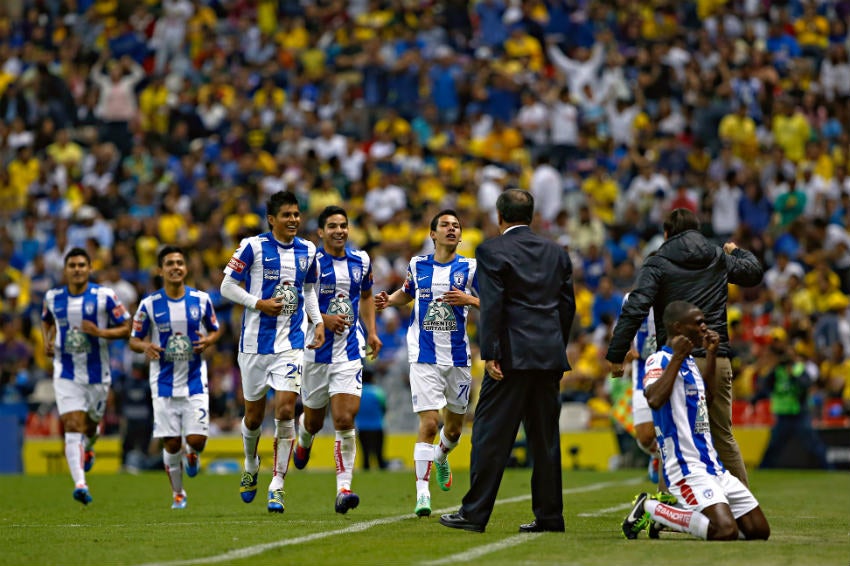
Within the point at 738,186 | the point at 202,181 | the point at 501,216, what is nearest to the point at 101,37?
the point at 202,181

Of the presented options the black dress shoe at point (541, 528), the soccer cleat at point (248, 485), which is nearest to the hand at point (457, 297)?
the soccer cleat at point (248, 485)

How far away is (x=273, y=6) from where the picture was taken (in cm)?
3541

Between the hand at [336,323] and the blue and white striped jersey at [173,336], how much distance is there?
A: 2387 mm

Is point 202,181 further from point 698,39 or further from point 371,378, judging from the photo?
point 698,39

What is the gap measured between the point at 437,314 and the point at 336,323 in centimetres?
97

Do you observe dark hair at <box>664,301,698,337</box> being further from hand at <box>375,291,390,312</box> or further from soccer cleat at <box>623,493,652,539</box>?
hand at <box>375,291,390,312</box>

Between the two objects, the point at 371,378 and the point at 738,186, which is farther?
the point at 738,186

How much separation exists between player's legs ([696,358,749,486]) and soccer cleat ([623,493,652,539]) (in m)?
1.30

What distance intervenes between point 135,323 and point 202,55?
1950 centimetres

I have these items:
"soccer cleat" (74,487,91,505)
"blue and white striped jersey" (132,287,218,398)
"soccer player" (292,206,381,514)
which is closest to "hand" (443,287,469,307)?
"soccer player" (292,206,381,514)

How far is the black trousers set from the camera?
35.8 ft

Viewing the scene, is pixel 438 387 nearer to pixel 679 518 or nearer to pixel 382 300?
pixel 382 300

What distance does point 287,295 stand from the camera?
45.1 ft

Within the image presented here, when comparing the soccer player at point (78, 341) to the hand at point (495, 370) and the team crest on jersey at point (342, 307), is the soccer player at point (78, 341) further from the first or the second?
the hand at point (495, 370)
